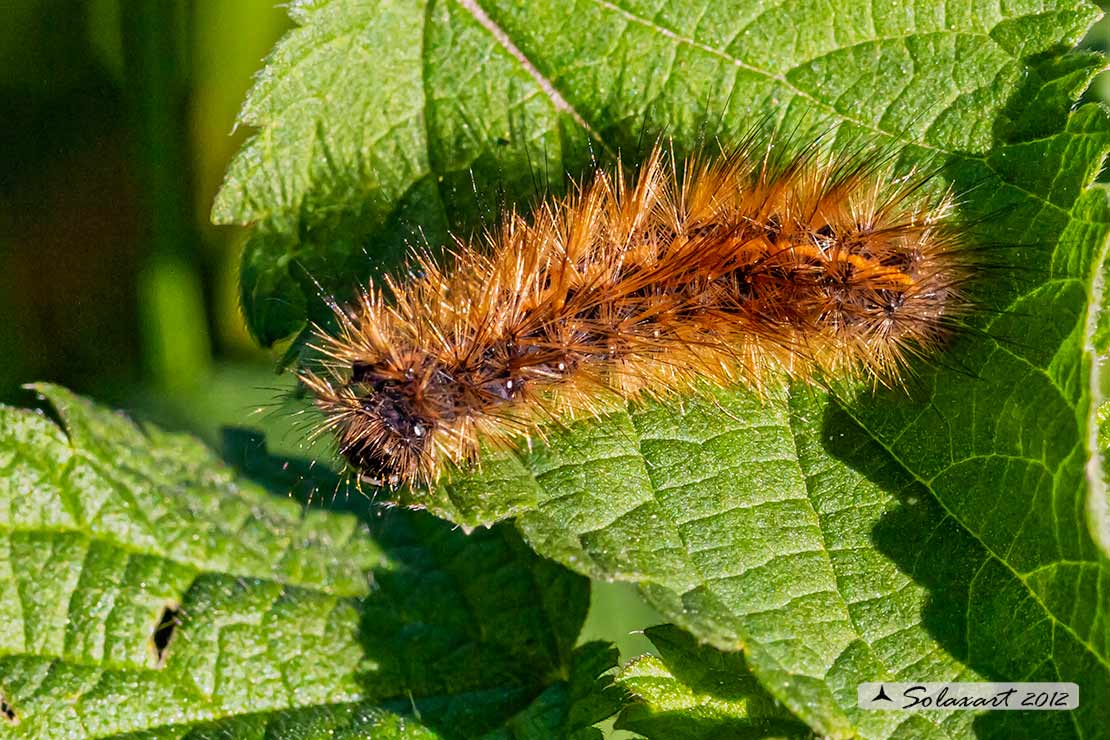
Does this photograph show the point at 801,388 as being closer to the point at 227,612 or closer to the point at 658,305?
the point at 658,305

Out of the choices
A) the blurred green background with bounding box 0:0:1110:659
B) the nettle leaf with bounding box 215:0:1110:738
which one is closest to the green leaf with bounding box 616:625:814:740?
the nettle leaf with bounding box 215:0:1110:738

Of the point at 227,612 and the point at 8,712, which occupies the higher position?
the point at 227,612

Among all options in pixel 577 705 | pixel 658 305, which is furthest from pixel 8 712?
pixel 658 305

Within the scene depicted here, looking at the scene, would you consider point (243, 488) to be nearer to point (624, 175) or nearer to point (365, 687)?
point (365, 687)

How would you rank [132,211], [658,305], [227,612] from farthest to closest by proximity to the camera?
1. [132,211]
2. [227,612]
3. [658,305]

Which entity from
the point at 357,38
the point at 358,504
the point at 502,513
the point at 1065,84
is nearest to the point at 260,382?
the point at 358,504

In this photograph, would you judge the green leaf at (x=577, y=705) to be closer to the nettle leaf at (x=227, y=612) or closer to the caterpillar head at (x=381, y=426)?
the nettle leaf at (x=227, y=612)

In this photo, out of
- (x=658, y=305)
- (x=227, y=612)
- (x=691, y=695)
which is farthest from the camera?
(x=227, y=612)
